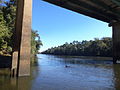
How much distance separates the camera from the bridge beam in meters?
15.7

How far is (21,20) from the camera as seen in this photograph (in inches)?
636

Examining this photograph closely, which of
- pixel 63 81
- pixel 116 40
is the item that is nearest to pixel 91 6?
pixel 116 40

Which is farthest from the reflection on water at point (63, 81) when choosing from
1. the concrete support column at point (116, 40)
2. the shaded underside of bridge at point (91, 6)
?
the concrete support column at point (116, 40)

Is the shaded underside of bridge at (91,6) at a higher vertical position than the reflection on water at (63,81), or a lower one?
higher

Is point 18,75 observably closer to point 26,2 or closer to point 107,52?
point 26,2

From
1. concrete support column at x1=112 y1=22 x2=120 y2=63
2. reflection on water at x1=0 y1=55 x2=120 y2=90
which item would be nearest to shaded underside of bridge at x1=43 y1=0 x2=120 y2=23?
concrete support column at x1=112 y1=22 x2=120 y2=63

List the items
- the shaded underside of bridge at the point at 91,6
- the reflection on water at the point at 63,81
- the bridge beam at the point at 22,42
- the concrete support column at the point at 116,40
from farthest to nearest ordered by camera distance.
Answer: the concrete support column at the point at 116,40 → the shaded underside of bridge at the point at 91,6 → the bridge beam at the point at 22,42 → the reflection on water at the point at 63,81

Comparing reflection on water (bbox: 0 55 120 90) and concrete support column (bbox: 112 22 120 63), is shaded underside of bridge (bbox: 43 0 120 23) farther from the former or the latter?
reflection on water (bbox: 0 55 120 90)

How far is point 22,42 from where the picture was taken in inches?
620

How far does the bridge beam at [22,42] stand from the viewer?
1566 cm

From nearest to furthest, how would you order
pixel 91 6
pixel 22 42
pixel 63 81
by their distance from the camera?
pixel 63 81, pixel 22 42, pixel 91 6

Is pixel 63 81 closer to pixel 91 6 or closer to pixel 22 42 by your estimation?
pixel 22 42

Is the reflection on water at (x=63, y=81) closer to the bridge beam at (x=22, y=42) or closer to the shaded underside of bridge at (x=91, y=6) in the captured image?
the bridge beam at (x=22, y=42)

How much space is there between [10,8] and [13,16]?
5.38ft
